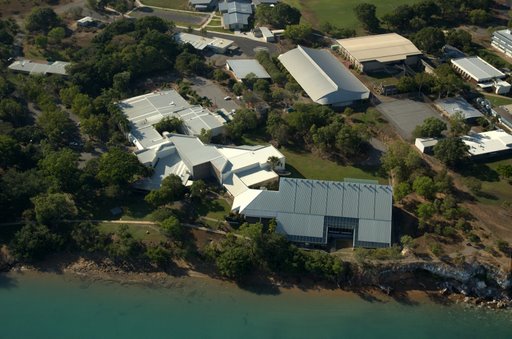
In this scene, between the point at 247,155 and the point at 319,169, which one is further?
the point at 319,169

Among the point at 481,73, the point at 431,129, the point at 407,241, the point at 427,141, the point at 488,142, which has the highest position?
the point at 481,73

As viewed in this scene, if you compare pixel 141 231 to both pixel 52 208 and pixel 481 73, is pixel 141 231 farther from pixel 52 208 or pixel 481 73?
pixel 481 73

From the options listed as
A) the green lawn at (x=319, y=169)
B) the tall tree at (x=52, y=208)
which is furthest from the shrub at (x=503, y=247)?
the tall tree at (x=52, y=208)

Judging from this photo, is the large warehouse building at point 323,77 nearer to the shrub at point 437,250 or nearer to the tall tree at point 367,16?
the tall tree at point 367,16

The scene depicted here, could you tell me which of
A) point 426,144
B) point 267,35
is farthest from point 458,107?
point 267,35

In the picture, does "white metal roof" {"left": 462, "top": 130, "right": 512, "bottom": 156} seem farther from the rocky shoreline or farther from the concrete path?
the concrete path

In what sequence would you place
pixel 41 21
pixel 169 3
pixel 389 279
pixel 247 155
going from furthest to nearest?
pixel 169 3
pixel 41 21
pixel 247 155
pixel 389 279

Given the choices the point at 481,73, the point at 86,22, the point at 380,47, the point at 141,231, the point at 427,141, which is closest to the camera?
the point at 141,231
